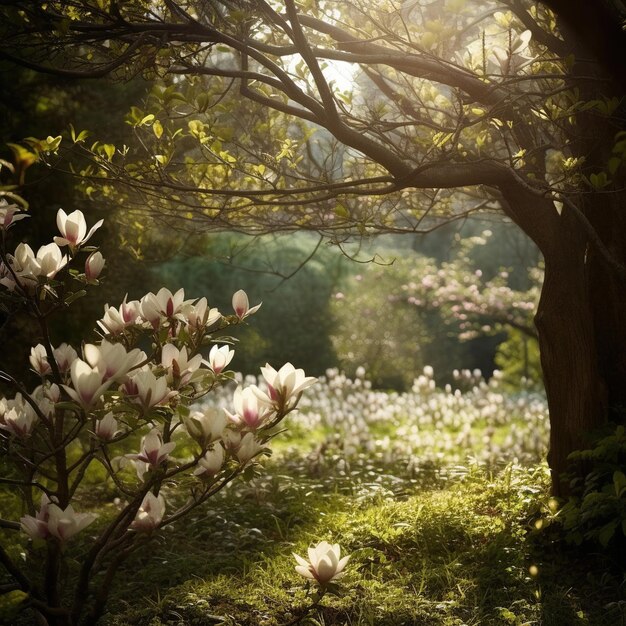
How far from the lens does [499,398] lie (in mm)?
8289

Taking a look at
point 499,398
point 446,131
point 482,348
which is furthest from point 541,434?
point 482,348

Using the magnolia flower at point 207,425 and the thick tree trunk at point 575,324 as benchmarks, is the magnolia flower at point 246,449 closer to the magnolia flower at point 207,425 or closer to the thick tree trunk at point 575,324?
the magnolia flower at point 207,425

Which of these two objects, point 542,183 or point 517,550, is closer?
point 542,183

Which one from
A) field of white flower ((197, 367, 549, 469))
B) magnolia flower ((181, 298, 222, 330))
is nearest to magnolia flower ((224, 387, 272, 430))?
magnolia flower ((181, 298, 222, 330))

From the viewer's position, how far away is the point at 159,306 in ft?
7.84

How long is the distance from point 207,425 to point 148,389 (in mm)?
221

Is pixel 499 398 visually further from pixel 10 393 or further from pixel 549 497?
pixel 10 393

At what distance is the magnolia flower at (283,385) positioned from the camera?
218 cm

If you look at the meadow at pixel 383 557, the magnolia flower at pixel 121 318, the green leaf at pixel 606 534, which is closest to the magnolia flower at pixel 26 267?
the magnolia flower at pixel 121 318

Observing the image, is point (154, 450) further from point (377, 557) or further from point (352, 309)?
point (352, 309)

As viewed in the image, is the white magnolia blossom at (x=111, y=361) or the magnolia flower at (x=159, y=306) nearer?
the white magnolia blossom at (x=111, y=361)

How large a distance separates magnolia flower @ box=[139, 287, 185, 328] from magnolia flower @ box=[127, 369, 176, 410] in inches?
12.7

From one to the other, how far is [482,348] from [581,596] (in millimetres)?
14121

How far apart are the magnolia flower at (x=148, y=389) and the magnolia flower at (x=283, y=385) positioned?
0.30 meters
